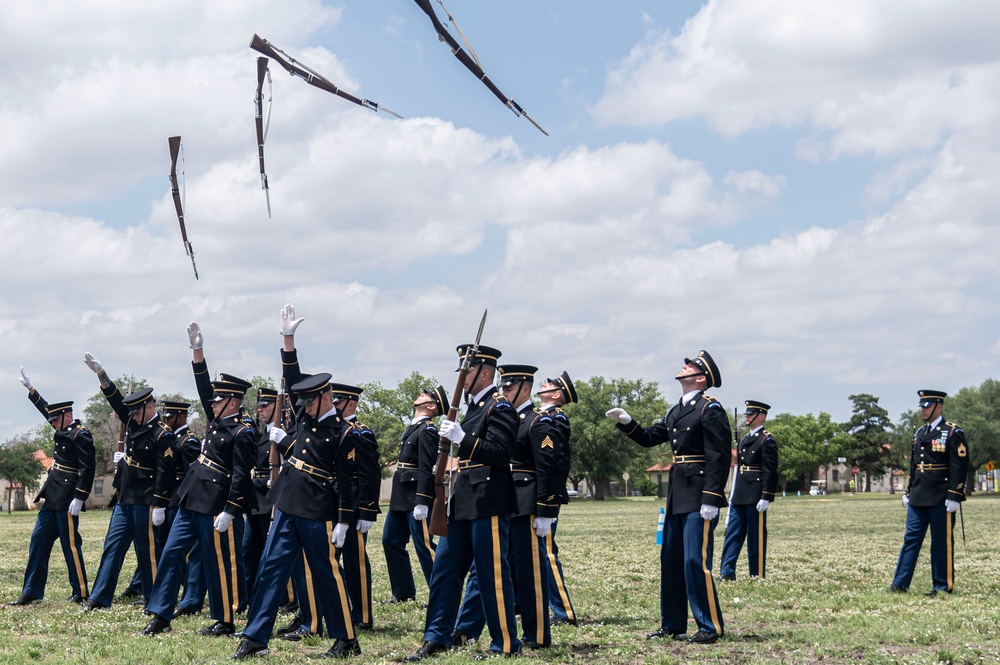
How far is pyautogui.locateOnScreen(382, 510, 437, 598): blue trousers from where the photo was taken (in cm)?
1394

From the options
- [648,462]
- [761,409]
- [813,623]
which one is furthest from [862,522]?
[648,462]

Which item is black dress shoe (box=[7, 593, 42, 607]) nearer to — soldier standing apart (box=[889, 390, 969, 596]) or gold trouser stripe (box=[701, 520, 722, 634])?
gold trouser stripe (box=[701, 520, 722, 634])

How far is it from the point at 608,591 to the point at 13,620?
7.08 metres

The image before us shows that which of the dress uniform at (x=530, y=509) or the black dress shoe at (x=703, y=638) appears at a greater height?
the dress uniform at (x=530, y=509)

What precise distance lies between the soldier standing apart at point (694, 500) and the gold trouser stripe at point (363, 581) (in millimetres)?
2740

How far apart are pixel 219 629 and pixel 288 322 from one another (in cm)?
324

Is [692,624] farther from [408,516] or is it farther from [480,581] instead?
[408,516]

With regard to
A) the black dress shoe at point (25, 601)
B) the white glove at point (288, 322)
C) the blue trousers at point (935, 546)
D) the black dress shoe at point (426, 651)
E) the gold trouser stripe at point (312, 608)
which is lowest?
the black dress shoe at point (25, 601)

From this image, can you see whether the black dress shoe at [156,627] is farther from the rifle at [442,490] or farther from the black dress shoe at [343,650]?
the rifle at [442,490]

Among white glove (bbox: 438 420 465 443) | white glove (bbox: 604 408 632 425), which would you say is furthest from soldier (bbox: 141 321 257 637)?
white glove (bbox: 604 408 632 425)

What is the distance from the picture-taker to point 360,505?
10992mm

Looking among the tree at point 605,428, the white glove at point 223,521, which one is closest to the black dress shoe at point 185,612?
the white glove at point 223,521

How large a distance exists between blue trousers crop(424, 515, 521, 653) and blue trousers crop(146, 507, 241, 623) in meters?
2.75

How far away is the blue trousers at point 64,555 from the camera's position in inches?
560
